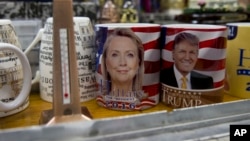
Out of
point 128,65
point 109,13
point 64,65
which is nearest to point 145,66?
point 128,65

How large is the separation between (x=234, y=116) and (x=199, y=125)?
51 millimetres

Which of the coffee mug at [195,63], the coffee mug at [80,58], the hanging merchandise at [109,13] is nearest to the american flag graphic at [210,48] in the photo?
the coffee mug at [195,63]

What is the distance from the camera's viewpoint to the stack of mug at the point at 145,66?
41 cm

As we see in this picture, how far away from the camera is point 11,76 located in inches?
16.1

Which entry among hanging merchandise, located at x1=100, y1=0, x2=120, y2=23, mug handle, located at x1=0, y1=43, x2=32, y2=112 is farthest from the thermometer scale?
hanging merchandise, located at x1=100, y1=0, x2=120, y2=23

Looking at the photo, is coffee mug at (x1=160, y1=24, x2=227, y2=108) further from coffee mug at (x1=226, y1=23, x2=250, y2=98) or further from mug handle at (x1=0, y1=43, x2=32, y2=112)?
mug handle at (x1=0, y1=43, x2=32, y2=112)

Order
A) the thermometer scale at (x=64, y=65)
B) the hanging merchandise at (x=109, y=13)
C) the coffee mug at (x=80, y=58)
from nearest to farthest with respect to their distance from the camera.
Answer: the thermometer scale at (x=64, y=65)
the coffee mug at (x=80, y=58)
the hanging merchandise at (x=109, y=13)

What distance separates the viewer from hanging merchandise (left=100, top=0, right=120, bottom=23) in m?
1.13

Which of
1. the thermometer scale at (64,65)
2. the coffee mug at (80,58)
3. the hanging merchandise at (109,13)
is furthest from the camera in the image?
the hanging merchandise at (109,13)

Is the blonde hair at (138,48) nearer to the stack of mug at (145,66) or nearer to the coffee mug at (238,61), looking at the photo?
the stack of mug at (145,66)

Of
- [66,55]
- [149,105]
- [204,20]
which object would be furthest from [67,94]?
[204,20]

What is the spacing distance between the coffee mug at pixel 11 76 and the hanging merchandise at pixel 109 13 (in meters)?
0.72

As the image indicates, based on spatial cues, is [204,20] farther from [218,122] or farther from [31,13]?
[218,122]

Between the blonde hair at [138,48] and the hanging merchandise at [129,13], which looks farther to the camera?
the hanging merchandise at [129,13]
